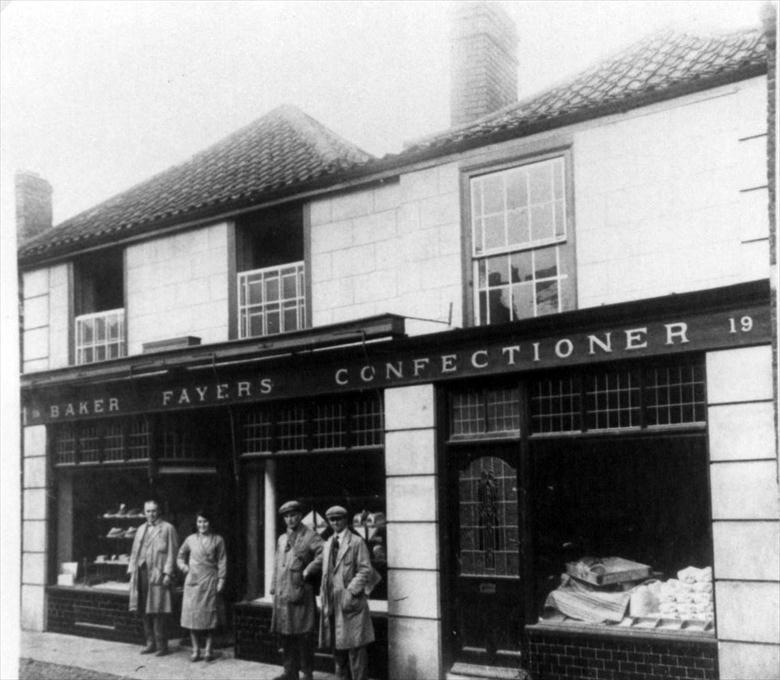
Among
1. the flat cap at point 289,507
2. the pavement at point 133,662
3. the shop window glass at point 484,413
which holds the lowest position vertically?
the pavement at point 133,662

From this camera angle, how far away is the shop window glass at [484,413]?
895cm

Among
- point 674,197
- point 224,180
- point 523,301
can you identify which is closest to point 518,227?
point 523,301

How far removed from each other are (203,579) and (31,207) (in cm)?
698

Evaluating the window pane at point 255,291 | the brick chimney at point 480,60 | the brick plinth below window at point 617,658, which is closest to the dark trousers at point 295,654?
the brick plinth below window at point 617,658

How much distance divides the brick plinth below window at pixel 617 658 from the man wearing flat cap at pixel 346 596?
1.62 metres

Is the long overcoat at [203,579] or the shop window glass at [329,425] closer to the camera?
the shop window glass at [329,425]

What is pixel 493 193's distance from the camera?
9.22m

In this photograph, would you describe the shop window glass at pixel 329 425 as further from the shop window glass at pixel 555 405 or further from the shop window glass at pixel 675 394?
the shop window glass at pixel 675 394

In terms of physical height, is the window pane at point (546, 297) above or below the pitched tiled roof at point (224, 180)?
below

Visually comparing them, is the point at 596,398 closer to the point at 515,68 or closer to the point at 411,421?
the point at 411,421

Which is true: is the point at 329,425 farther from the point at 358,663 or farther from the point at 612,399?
the point at 612,399

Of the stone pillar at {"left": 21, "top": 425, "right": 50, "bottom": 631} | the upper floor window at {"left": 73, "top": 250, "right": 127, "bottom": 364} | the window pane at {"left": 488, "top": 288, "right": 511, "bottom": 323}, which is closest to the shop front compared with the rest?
the window pane at {"left": 488, "top": 288, "right": 511, "bottom": 323}

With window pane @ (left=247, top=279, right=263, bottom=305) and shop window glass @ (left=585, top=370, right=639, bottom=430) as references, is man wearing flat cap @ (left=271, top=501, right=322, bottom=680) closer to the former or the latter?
window pane @ (left=247, top=279, right=263, bottom=305)

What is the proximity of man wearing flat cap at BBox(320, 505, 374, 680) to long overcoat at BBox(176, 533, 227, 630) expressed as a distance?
2010 millimetres
